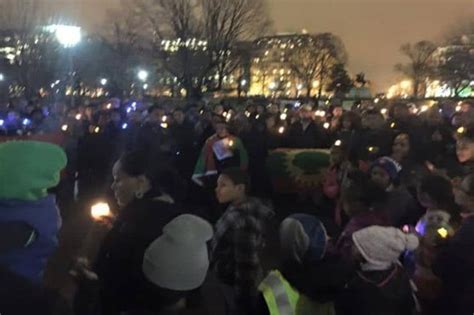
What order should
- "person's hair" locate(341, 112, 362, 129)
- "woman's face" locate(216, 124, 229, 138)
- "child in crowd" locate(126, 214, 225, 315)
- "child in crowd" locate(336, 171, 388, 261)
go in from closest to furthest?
1. "child in crowd" locate(126, 214, 225, 315)
2. "child in crowd" locate(336, 171, 388, 261)
3. "woman's face" locate(216, 124, 229, 138)
4. "person's hair" locate(341, 112, 362, 129)

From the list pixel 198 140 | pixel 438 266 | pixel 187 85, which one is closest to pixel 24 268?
pixel 438 266

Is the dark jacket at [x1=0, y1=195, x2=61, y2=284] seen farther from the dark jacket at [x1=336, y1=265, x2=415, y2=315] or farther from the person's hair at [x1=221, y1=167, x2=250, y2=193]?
the person's hair at [x1=221, y1=167, x2=250, y2=193]

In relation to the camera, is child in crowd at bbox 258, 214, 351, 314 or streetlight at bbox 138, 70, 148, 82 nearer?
child in crowd at bbox 258, 214, 351, 314

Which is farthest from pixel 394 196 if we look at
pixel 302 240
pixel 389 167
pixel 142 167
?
pixel 302 240

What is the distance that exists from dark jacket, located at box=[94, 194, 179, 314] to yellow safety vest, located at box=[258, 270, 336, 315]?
0.59 meters

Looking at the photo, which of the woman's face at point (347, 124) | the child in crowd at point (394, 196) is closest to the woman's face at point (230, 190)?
the child in crowd at point (394, 196)

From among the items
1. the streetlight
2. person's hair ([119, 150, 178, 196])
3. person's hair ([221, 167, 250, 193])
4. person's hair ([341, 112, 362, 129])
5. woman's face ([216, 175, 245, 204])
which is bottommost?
the streetlight

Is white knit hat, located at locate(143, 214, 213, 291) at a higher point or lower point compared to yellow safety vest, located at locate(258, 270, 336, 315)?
higher

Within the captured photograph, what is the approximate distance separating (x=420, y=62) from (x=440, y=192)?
84443 millimetres

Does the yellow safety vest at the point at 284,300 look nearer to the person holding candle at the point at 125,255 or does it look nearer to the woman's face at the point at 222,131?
the person holding candle at the point at 125,255

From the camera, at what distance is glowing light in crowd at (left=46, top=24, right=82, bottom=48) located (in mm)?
49584

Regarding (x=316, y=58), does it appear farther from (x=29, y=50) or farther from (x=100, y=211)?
(x=100, y=211)

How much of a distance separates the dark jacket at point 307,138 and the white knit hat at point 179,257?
11.9 m

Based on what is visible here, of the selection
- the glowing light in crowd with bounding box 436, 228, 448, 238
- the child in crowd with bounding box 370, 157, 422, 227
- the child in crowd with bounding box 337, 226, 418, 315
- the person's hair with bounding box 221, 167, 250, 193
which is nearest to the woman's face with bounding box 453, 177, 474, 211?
the glowing light in crowd with bounding box 436, 228, 448, 238
